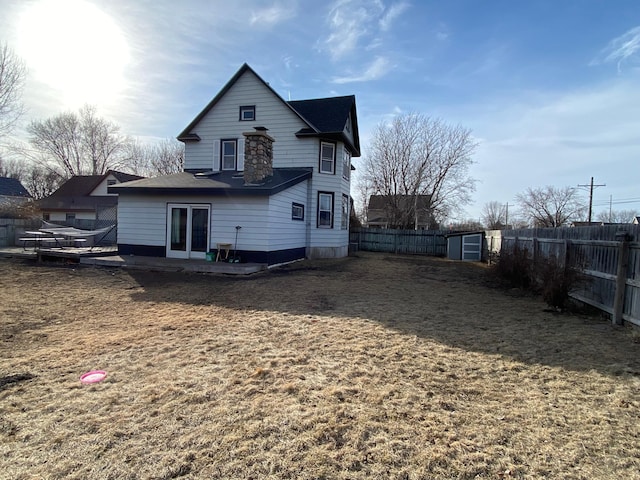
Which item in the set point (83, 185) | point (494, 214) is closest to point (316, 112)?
point (83, 185)

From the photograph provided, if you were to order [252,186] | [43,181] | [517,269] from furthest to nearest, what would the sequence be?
[43,181] → [252,186] → [517,269]

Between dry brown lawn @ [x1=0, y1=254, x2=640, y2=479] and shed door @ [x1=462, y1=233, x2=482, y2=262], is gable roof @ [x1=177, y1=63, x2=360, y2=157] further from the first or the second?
dry brown lawn @ [x1=0, y1=254, x2=640, y2=479]

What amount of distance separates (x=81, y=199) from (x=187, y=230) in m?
26.0

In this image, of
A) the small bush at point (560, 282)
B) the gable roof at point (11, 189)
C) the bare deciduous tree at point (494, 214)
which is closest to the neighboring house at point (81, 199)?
the gable roof at point (11, 189)

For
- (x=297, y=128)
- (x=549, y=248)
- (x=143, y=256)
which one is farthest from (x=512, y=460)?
(x=297, y=128)

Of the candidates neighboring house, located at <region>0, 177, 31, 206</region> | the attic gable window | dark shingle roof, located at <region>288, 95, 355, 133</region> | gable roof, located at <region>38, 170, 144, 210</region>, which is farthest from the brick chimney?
neighboring house, located at <region>0, 177, 31, 206</region>

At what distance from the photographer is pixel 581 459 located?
230 cm

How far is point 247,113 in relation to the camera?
15.5m

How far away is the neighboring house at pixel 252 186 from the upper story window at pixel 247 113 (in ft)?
0.14

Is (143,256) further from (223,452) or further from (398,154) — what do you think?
(398,154)

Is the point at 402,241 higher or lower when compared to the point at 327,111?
lower

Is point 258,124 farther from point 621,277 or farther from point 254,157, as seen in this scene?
point 621,277

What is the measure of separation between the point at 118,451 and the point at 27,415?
1100mm

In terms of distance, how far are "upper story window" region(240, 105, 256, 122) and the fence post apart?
13.9 meters
